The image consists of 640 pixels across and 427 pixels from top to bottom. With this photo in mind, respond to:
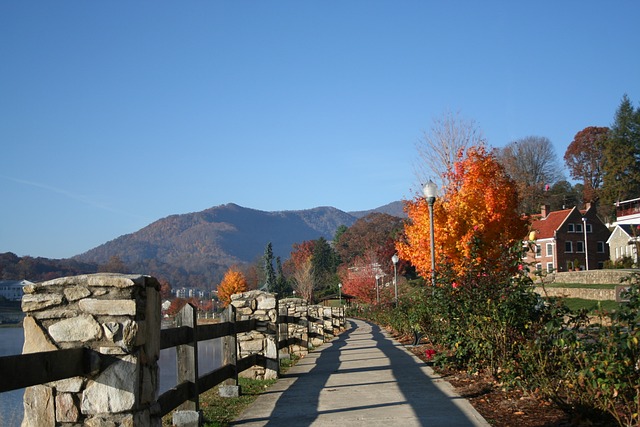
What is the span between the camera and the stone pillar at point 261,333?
1198 cm

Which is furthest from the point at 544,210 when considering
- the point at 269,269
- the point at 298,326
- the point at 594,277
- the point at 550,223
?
the point at 298,326

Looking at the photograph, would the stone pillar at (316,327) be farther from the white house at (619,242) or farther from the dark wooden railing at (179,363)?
the white house at (619,242)

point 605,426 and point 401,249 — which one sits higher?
point 401,249

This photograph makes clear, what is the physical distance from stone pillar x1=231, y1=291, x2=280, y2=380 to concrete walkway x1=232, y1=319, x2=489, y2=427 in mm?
434

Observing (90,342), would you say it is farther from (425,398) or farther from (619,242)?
(619,242)

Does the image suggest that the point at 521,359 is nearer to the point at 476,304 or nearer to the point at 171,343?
the point at 476,304

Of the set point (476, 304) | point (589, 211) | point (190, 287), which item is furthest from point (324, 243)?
point (476, 304)

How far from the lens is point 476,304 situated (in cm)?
1020

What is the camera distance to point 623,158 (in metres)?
75.0

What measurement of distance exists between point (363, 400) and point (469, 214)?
697 inches

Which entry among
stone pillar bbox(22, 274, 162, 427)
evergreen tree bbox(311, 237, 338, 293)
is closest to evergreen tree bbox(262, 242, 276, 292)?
evergreen tree bbox(311, 237, 338, 293)

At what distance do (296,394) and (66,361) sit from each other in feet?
18.8

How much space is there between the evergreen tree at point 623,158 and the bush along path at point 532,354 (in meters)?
69.0

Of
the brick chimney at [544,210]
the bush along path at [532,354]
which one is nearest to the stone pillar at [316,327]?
the bush along path at [532,354]
